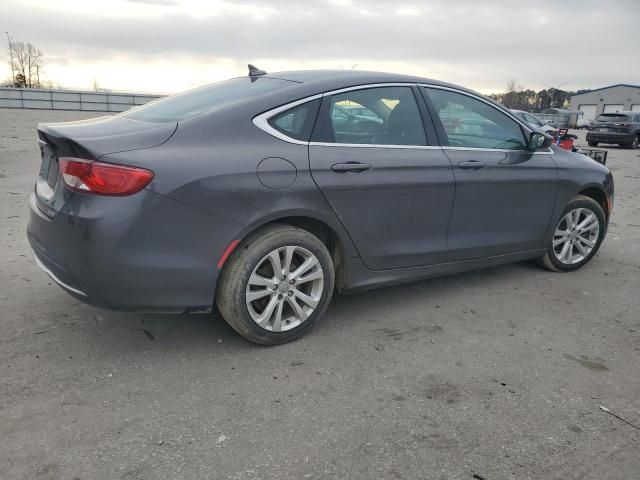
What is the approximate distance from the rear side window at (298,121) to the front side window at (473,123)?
3.34ft

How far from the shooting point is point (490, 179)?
13.4ft

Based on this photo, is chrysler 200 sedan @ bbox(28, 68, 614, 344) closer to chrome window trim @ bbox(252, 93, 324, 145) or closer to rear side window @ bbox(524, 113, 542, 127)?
chrome window trim @ bbox(252, 93, 324, 145)

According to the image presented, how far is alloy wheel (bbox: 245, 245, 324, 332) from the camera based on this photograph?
316 centimetres

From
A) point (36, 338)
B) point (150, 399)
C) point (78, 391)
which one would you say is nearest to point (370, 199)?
point (150, 399)

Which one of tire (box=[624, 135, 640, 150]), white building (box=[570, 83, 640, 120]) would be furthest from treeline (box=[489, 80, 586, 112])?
tire (box=[624, 135, 640, 150])

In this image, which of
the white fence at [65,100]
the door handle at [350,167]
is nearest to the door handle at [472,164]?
the door handle at [350,167]

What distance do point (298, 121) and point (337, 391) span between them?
5.16 ft

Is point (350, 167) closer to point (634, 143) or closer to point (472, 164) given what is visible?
point (472, 164)

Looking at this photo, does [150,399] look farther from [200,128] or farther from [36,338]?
[200,128]

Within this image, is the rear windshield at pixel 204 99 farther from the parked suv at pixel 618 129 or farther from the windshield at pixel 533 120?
the parked suv at pixel 618 129

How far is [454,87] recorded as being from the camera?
4078mm

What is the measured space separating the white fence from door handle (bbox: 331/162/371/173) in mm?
28222

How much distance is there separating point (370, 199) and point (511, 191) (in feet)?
4.62

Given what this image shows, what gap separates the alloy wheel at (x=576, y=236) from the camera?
4.84 m
